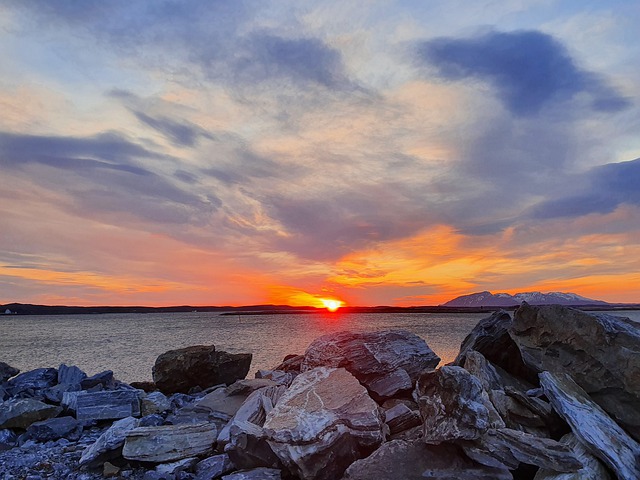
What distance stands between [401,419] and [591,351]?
3.13 metres

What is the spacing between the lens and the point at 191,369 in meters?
13.9

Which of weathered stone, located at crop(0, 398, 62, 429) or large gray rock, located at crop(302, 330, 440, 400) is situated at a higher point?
large gray rock, located at crop(302, 330, 440, 400)

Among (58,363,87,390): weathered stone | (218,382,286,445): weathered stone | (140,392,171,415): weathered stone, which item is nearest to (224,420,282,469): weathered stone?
(218,382,286,445): weathered stone

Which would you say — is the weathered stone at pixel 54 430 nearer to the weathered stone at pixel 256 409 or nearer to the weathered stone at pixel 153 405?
the weathered stone at pixel 153 405

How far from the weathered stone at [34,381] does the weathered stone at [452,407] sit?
1080 centimetres

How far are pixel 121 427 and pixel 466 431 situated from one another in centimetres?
537

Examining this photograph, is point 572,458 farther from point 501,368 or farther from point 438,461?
point 501,368

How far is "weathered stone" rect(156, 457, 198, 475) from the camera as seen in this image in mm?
6977

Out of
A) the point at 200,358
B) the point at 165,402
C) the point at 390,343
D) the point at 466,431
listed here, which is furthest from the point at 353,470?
the point at 200,358

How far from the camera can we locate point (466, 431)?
5707mm

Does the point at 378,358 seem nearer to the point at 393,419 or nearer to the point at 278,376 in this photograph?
the point at 393,419

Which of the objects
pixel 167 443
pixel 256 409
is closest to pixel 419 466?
pixel 256 409

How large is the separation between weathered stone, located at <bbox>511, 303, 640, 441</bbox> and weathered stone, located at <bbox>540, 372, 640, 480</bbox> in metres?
0.31

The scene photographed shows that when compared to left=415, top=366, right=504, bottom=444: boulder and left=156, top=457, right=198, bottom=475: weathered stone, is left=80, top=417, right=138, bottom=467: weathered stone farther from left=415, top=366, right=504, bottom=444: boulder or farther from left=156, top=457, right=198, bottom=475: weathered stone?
left=415, top=366, right=504, bottom=444: boulder
